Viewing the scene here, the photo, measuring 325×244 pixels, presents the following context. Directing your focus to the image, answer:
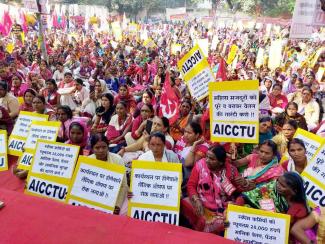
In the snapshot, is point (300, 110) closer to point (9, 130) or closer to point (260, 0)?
point (9, 130)

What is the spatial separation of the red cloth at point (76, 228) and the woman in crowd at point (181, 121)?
11.0 ft

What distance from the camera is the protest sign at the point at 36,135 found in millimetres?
4949

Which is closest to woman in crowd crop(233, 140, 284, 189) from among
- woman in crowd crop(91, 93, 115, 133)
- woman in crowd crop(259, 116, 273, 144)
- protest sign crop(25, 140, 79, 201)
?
woman in crowd crop(259, 116, 273, 144)

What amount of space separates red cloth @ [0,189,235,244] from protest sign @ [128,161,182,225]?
607 millimetres

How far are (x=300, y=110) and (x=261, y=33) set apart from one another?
996 inches

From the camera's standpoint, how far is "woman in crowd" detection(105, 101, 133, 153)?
640 cm

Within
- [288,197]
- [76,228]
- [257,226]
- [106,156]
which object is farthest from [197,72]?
[76,228]

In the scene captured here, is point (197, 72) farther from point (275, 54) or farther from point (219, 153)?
point (275, 54)

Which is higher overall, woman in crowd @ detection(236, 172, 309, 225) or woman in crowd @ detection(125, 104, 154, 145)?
woman in crowd @ detection(236, 172, 309, 225)

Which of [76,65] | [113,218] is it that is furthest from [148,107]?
[76,65]

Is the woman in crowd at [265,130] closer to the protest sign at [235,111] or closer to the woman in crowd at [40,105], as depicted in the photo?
the protest sign at [235,111]

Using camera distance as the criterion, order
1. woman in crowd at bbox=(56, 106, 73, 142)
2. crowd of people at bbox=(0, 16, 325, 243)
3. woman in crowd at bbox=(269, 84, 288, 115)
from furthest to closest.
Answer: woman in crowd at bbox=(269, 84, 288, 115) < woman in crowd at bbox=(56, 106, 73, 142) < crowd of people at bbox=(0, 16, 325, 243)

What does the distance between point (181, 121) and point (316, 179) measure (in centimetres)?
311

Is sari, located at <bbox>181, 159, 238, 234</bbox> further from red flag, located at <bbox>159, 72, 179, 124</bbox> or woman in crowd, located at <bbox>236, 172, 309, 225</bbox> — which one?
red flag, located at <bbox>159, 72, 179, 124</bbox>
